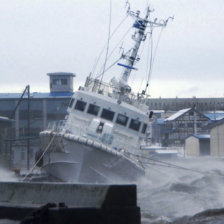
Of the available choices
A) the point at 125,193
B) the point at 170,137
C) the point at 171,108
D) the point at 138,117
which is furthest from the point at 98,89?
the point at 171,108

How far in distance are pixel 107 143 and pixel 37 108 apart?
32.1m

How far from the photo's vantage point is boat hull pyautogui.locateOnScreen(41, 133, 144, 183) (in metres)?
21.2

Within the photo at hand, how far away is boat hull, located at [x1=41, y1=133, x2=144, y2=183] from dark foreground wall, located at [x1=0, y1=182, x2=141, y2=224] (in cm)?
1337

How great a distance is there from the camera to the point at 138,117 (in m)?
23.5

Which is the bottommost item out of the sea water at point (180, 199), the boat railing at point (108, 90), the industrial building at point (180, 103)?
the sea water at point (180, 199)

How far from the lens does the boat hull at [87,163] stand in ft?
69.6

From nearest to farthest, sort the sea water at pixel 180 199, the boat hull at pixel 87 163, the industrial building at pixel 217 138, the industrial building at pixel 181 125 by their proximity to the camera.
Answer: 1. the sea water at pixel 180 199
2. the boat hull at pixel 87 163
3. the industrial building at pixel 217 138
4. the industrial building at pixel 181 125

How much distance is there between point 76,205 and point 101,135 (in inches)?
604

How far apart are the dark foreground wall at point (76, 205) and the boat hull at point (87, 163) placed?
527 inches

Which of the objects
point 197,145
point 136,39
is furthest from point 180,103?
point 136,39

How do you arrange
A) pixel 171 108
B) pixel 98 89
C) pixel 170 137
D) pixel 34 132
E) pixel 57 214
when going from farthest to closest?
pixel 171 108 → pixel 170 137 → pixel 34 132 → pixel 98 89 → pixel 57 214

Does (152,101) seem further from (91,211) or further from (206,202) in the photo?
(91,211)

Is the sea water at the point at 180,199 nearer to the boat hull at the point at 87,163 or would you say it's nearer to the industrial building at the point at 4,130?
the boat hull at the point at 87,163

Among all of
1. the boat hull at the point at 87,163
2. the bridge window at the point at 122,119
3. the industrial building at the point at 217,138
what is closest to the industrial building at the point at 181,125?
the industrial building at the point at 217,138
